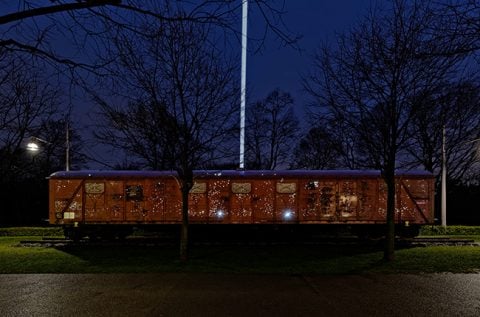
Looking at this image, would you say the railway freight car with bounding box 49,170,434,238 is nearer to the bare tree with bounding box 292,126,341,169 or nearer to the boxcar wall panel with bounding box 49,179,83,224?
the boxcar wall panel with bounding box 49,179,83,224

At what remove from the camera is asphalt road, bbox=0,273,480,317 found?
8297 millimetres

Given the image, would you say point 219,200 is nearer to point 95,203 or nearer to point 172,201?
point 172,201

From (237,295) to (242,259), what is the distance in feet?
18.0

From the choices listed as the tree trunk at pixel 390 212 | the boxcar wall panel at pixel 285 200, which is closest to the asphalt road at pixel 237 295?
the tree trunk at pixel 390 212

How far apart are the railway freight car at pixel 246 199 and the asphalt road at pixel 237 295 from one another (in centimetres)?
953

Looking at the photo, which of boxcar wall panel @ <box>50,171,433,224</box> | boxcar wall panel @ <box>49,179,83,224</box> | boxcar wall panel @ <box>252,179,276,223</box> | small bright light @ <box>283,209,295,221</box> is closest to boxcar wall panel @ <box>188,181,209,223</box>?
boxcar wall panel @ <box>50,171,433,224</box>

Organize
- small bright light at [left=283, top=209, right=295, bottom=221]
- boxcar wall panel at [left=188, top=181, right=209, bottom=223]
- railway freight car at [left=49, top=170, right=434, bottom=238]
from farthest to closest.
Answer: boxcar wall panel at [left=188, top=181, right=209, bottom=223] → small bright light at [left=283, top=209, right=295, bottom=221] → railway freight car at [left=49, top=170, right=434, bottom=238]

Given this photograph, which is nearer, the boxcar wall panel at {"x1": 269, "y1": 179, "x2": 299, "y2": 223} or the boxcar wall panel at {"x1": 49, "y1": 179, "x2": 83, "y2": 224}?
the boxcar wall panel at {"x1": 269, "y1": 179, "x2": 299, "y2": 223}

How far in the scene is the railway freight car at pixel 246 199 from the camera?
21.3 metres

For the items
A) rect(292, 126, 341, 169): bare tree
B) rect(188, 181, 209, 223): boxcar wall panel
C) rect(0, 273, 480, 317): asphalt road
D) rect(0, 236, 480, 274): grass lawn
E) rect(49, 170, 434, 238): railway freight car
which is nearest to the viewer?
rect(0, 273, 480, 317): asphalt road

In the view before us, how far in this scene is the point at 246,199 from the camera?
21.5m

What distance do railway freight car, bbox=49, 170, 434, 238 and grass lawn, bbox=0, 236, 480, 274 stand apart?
130 inches

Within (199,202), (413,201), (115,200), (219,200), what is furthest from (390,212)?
(115,200)

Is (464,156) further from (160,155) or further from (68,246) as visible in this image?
(68,246)
